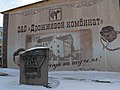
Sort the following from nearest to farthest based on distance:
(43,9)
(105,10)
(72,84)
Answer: (72,84)
(105,10)
(43,9)

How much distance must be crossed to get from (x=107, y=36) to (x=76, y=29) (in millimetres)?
1649

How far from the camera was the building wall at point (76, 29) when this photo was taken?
12078mm

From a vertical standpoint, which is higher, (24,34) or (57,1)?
(57,1)

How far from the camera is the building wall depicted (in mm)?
12078

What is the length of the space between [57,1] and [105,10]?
2.85 metres

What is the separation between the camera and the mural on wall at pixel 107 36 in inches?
476

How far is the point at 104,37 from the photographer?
12.3 metres

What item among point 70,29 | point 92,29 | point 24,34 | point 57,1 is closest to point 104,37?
point 92,29

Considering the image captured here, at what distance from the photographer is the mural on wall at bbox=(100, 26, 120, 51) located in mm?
12095

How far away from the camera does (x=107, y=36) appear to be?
12344mm

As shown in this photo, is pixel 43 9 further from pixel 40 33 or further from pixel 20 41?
pixel 20 41

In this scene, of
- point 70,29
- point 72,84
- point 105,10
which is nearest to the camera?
point 72,84

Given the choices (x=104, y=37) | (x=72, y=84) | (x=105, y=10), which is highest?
(x=105, y=10)

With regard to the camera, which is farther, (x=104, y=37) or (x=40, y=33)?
(x=40, y=33)
